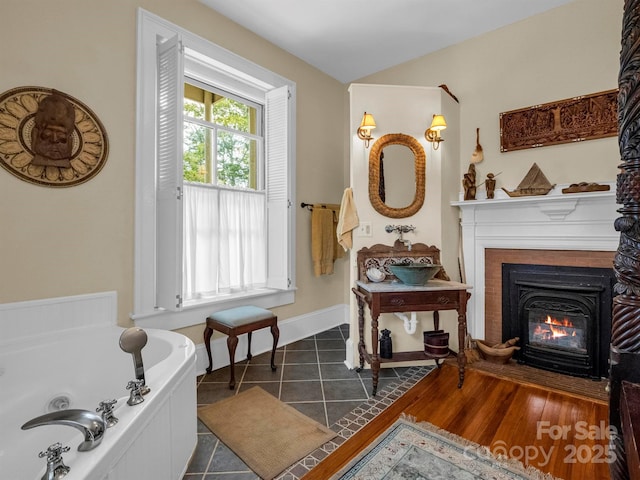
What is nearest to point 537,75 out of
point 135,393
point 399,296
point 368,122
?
point 368,122

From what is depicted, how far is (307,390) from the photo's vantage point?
8.24 feet

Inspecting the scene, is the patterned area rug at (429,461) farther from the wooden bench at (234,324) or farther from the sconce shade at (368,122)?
the sconce shade at (368,122)

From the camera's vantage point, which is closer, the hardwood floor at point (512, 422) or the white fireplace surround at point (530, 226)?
the hardwood floor at point (512, 422)

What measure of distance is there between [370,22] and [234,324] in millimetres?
3015

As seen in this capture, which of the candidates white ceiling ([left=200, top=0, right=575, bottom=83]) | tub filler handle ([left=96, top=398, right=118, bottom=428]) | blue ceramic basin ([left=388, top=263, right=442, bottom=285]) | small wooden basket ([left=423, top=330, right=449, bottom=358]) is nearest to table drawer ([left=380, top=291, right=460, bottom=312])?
blue ceramic basin ([left=388, top=263, right=442, bottom=285])

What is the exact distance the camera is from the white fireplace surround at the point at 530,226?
2.63m

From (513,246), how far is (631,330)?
2609 millimetres

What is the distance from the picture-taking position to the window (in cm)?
245

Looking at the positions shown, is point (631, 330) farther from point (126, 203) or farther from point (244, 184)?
point (244, 184)

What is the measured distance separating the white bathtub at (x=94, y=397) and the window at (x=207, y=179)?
447mm

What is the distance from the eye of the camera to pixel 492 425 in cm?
204

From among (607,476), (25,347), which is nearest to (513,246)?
(607,476)

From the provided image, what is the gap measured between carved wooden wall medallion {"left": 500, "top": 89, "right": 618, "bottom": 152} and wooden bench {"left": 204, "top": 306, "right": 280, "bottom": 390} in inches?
108

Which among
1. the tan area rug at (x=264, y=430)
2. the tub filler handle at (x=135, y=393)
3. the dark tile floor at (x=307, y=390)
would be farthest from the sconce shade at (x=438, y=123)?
the tub filler handle at (x=135, y=393)
